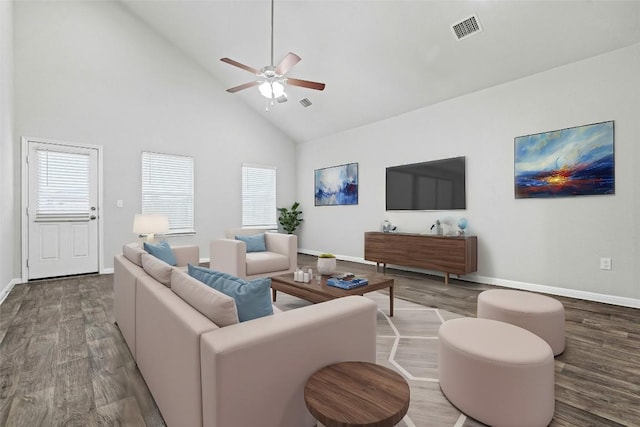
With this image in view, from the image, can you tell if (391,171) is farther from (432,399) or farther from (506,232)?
(432,399)

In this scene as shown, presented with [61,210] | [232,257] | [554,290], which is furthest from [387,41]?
[61,210]

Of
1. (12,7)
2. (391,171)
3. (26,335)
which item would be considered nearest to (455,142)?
(391,171)

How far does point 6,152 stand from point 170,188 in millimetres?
2359

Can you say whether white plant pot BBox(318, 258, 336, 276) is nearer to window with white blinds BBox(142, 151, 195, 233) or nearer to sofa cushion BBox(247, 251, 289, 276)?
sofa cushion BBox(247, 251, 289, 276)

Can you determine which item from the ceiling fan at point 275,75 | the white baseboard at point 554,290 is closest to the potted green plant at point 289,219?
the white baseboard at point 554,290

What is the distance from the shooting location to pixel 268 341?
1187mm

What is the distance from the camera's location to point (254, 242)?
4.79 meters

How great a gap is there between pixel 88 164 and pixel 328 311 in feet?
18.3

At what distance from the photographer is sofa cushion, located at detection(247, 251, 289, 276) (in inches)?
165

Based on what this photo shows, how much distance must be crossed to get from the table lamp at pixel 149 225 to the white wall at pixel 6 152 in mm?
1601

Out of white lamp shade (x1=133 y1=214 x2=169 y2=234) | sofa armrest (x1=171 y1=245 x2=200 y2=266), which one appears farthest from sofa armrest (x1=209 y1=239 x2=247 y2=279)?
white lamp shade (x1=133 y1=214 x2=169 y2=234)

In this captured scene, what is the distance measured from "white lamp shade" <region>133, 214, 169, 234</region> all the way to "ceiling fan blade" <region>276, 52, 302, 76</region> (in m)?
2.37

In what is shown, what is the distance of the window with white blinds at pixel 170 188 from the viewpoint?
5863mm

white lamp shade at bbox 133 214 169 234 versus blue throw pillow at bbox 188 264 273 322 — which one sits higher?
white lamp shade at bbox 133 214 169 234
